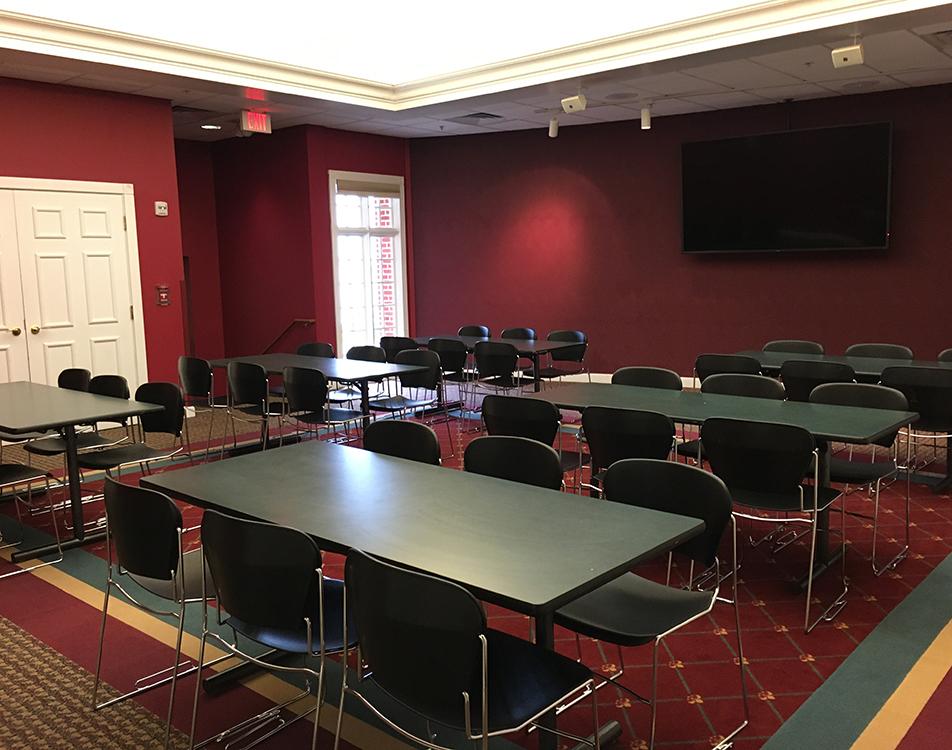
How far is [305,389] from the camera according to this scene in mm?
6336

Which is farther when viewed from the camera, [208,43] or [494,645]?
[208,43]

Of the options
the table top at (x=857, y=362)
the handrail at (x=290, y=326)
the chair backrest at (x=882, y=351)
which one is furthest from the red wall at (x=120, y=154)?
the chair backrest at (x=882, y=351)

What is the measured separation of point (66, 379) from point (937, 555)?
5829mm

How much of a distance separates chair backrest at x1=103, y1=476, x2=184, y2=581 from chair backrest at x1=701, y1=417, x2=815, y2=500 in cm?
236

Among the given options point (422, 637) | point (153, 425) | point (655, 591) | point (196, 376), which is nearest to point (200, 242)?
point (196, 376)

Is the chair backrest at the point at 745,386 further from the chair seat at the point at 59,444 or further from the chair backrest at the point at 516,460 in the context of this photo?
the chair seat at the point at 59,444

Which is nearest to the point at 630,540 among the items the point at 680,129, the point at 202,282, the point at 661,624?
the point at 661,624

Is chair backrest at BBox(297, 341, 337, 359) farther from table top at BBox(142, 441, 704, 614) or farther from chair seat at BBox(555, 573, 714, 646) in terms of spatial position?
chair seat at BBox(555, 573, 714, 646)

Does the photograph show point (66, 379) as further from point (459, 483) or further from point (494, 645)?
point (494, 645)

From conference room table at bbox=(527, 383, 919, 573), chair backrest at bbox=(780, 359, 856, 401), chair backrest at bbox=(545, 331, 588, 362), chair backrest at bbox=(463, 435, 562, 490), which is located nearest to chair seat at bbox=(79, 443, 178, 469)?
conference room table at bbox=(527, 383, 919, 573)

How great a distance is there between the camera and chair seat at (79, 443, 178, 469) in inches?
199

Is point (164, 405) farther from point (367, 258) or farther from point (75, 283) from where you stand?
point (367, 258)

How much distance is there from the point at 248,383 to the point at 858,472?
14.4 feet

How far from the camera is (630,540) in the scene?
246 cm
